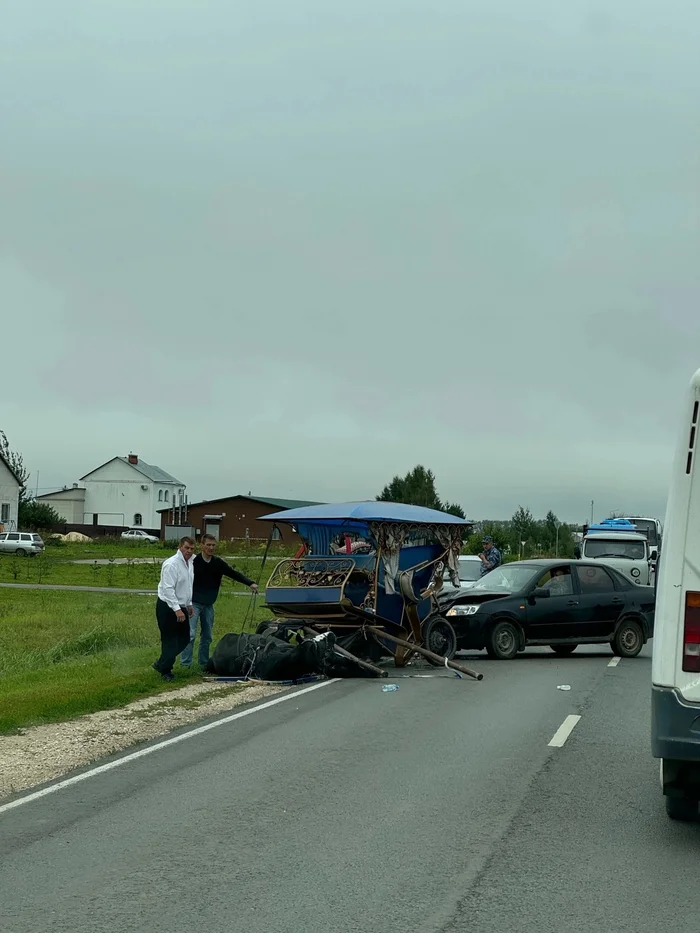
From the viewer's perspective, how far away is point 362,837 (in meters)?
7.48

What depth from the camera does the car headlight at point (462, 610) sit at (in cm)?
2031

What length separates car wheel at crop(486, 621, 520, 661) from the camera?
20.4 m

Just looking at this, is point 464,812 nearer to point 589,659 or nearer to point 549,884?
point 549,884

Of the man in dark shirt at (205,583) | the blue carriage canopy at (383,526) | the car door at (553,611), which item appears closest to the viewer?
the man in dark shirt at (205,583)

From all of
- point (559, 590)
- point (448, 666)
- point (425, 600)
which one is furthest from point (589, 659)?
point (448, 666)

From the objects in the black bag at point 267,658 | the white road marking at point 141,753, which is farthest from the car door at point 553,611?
the white road marking at point 141,753

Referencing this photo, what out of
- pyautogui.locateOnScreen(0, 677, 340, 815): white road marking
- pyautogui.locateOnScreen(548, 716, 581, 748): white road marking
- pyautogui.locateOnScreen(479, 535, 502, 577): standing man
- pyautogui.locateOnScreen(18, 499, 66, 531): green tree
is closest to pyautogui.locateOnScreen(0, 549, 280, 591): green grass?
pyautogui.locateOnScreen(479, 535, 502, 577): standing man

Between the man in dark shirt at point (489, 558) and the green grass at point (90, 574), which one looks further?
the green grass at point (90, 574)

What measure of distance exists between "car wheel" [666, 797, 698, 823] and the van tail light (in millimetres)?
1119

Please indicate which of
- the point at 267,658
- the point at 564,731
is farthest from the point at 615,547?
the point at 564,731

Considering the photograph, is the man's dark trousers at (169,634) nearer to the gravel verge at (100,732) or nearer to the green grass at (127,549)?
the gravel verge at (100,732)

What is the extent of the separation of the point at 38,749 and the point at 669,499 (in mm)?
6227

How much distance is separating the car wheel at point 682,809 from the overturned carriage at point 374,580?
10.3 m

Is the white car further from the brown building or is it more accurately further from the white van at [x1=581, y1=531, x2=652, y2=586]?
the brown building
